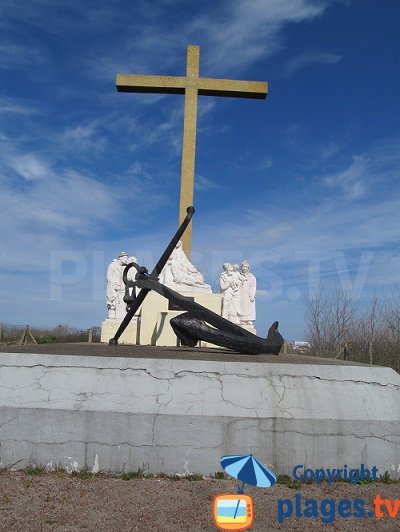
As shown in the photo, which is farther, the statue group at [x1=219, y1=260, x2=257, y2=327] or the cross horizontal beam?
the cross horizontal beam

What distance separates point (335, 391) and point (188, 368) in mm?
1149

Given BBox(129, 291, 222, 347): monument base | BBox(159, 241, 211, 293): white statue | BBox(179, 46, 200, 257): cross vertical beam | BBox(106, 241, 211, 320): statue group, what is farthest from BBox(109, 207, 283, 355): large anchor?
BBox(179, 46, 200, 257): cross vertical beam

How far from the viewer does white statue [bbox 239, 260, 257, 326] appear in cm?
1054

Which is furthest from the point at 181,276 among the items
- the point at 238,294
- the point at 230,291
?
the point at 238,294

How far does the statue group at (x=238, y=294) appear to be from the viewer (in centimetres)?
1038

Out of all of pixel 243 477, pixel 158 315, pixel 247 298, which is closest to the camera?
pixel 243 477

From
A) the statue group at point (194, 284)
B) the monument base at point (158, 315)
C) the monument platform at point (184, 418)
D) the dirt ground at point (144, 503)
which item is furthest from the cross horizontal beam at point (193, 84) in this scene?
the dirt ground at point (144, 503)

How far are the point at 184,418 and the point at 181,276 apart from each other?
6.47 m

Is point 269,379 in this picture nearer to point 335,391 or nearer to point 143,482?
point 335,391

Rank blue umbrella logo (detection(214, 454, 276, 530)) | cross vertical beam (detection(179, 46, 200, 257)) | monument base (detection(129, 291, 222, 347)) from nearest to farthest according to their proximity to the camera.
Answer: blue umbrella logo (detection(214, 454, 276, 530))
monument base (detection(129, 291, 222, 347))
cross vertical beam (detection(179, 46, 200, 257))

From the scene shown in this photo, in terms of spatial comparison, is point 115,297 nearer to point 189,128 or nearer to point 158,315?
point 158,315

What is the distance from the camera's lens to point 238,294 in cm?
1070

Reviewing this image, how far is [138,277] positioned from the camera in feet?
16.8

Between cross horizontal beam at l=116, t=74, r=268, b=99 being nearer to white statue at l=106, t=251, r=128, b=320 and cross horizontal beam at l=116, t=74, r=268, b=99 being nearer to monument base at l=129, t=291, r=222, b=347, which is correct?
white statue at l=106, t=251, r=128, b=320
